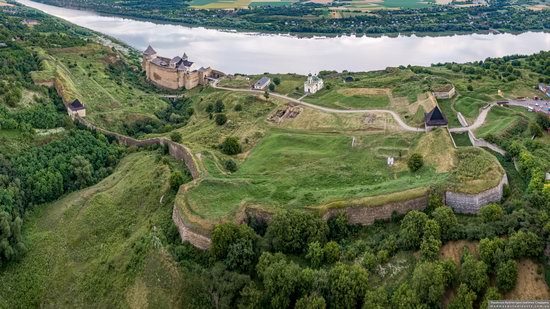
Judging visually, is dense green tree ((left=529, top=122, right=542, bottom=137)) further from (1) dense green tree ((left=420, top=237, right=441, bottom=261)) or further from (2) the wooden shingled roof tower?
(1) dense green tree ((left=420, top=237, right=441, bottom=261))

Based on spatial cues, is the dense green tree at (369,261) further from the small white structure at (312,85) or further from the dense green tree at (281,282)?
the small white structure at (312,85)

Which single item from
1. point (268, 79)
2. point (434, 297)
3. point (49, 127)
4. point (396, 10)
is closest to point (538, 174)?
point (434, 297)

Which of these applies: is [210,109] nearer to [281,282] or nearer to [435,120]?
[435,120]

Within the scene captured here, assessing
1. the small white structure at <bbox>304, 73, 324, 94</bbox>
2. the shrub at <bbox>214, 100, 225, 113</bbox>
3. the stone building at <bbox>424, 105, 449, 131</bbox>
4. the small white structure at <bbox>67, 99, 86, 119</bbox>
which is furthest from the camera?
the small white structure at <bbox>304, 73, 324, 94</bbox>

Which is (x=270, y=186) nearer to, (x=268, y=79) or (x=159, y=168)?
(x=159, y=168)

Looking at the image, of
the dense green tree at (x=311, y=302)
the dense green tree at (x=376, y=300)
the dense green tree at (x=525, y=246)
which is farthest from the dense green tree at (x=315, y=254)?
the dense green tree at (x=525, y=246)

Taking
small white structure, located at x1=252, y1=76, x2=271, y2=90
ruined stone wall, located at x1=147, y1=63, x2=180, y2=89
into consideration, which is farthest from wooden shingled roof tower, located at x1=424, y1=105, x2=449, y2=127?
ruined stone wall, located at x1=147, y1=63, x2=180, y2=89
